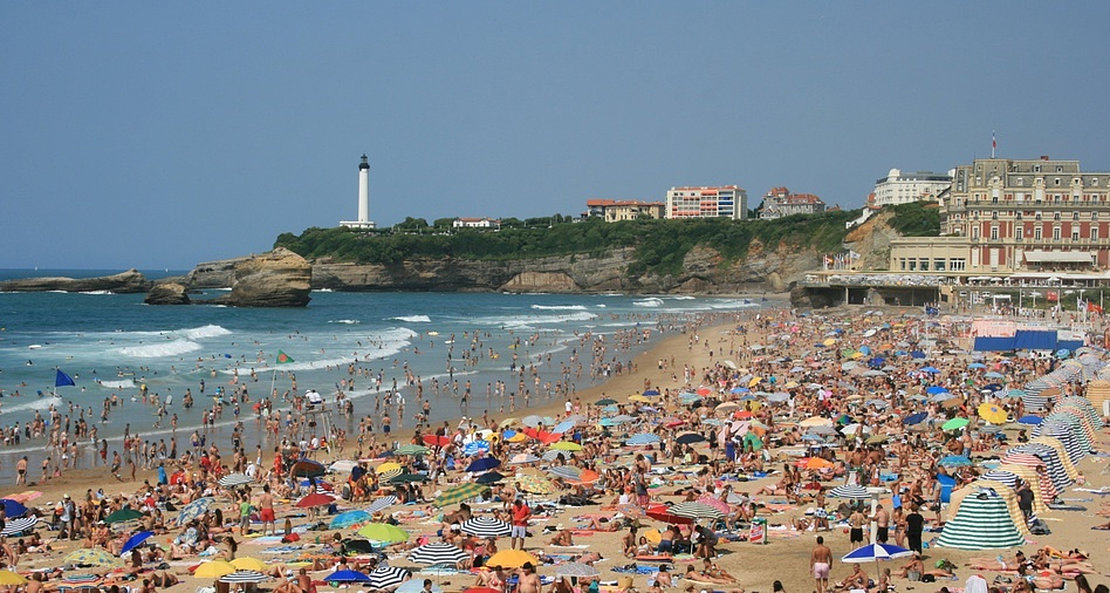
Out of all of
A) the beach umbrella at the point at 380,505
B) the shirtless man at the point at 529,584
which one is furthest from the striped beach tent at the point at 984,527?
the beach umbrella at the point at 380,505

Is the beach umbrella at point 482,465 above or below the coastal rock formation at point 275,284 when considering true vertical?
below

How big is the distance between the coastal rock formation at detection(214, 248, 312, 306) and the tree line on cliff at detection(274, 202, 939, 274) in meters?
39.8

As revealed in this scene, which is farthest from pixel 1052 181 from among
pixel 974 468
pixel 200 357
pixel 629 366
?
pixel 974 468

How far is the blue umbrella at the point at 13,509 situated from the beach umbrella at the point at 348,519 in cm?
503

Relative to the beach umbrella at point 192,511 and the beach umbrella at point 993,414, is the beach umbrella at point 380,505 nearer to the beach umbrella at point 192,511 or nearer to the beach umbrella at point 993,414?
the beach umbrella at point 192,511

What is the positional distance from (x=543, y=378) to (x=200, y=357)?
1560 centimetres

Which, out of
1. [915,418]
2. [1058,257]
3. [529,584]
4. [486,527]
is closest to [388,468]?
[486,527]

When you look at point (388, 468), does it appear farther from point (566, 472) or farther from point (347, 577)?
point (347, 577)

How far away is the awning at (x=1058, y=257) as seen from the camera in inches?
2623

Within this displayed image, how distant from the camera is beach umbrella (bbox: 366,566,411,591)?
39.9 ft

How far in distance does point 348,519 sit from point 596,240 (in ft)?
376

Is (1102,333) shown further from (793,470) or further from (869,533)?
(869,533)

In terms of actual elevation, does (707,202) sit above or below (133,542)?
above

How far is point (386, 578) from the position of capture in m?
12.3
